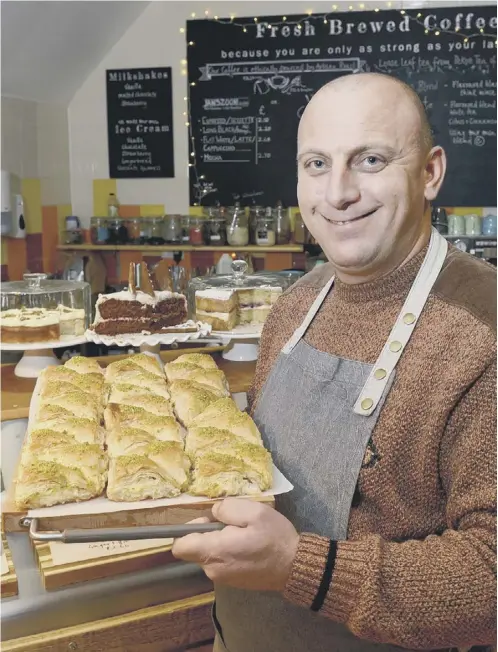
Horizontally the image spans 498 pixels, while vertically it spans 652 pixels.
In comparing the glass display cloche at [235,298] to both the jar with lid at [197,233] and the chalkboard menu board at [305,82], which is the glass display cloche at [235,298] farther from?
the chalkboard menu board at [305,82]

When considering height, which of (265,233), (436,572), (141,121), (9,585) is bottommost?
(9,585)

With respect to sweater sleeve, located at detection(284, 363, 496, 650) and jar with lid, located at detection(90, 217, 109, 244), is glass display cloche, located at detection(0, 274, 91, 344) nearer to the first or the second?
sweater sleeve, located at detection(284, 363, 496, 650)

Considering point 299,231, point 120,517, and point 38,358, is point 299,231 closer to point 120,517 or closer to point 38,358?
point 38,358

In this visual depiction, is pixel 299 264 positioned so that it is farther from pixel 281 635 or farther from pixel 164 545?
pixel 281 635

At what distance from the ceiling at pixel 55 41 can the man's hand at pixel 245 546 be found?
3.33 meters

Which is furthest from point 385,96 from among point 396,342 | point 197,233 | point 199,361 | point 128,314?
point 197,233

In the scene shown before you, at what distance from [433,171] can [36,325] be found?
1.44m

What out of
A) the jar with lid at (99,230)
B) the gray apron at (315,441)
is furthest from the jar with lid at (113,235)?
the gray apron at (315,441)

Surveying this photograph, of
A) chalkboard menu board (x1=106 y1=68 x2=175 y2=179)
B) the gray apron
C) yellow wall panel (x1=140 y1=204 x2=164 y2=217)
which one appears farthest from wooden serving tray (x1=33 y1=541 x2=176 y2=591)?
chalkboard menu board (x1=106 y1=68 x2=175 y2=179)

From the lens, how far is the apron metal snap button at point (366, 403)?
1.23 meters

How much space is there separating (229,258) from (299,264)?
0.77 meters

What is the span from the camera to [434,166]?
130 centimetres

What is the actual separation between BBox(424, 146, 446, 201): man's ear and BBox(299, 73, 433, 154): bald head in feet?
0.11

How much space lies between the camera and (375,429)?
123cm
